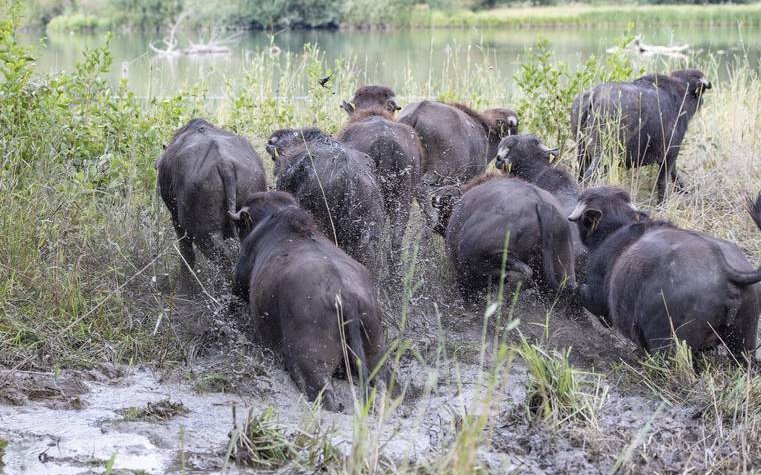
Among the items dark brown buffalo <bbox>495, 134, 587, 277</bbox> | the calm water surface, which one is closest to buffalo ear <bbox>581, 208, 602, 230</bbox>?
dark brown buffalo <bbox>495, 134, 587, 277</bbox>

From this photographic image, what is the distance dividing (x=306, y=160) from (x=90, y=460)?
3.30 meters

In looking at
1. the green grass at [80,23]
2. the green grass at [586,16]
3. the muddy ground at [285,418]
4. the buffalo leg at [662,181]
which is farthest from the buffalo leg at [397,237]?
the green grass at [80,23]

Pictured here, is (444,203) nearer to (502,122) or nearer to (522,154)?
(522,154)

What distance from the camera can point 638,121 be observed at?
35.1 ft

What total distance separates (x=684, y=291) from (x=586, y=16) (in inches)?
1772

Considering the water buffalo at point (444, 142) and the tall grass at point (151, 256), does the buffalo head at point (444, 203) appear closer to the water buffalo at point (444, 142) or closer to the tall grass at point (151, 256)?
the tall grass at point (151, 256)

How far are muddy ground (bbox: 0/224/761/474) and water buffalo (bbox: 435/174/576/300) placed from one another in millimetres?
538

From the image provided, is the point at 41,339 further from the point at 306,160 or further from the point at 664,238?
the point at 664,238

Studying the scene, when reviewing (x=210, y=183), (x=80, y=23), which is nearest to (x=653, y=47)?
(x=210, y=183)

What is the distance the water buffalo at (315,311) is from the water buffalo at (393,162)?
1.98 m

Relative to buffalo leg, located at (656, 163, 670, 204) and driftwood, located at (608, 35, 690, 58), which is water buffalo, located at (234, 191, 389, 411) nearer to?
buffalo leg, located at (656, 163, 670, 204)

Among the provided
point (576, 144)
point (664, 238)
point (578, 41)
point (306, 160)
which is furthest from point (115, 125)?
point (578, 41)

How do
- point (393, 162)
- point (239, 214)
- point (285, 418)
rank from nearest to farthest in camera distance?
point (285, 418) < point (239, 214) < point (393, 162)

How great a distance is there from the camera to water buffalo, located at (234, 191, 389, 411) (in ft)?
18.1
